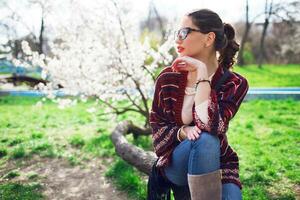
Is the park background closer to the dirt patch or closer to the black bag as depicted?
the dirt patch

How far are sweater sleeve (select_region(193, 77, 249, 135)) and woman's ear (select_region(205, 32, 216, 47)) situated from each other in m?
0.32

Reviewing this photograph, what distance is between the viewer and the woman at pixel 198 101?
7.85 ft

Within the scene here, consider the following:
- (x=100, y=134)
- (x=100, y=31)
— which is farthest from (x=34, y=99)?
(x=100, y=31)

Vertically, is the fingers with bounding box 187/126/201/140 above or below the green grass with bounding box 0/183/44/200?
above

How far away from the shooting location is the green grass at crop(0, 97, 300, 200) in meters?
4.42

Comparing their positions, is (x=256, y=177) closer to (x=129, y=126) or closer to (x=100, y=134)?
(x=129, y=126)

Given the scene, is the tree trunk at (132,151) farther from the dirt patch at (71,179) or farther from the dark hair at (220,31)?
the dark hair at (220,31)

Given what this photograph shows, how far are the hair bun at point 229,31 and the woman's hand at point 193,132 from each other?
2.73 ft

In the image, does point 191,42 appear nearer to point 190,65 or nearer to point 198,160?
point 190,65

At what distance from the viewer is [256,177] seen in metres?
4.55

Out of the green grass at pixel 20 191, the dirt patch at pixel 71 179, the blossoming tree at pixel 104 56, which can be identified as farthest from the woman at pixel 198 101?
the blossoming tree at pixel 104 56

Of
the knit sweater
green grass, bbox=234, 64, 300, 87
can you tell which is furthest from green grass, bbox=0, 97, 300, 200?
green grass, bbox=234, 64, 300, 87

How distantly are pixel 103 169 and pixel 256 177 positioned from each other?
217cm

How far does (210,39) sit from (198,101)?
1.67 feet
